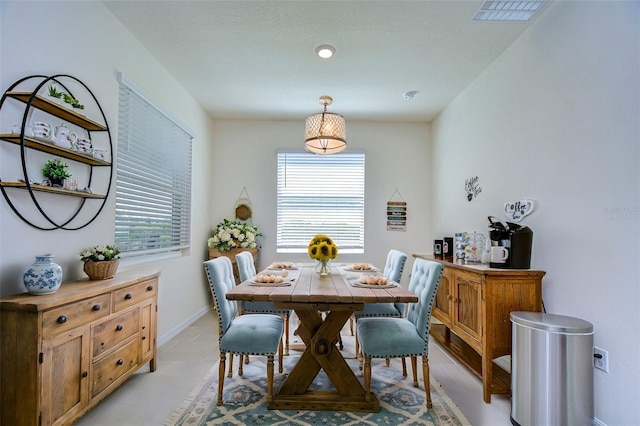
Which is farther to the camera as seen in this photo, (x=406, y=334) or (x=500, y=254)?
(x=500, y=254)

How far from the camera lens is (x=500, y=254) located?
2.43 meters

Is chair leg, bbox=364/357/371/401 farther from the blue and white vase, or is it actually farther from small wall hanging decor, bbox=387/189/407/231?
small wall hanging decor, bbox=387/189/407/231

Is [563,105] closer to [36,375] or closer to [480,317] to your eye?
[480,317]

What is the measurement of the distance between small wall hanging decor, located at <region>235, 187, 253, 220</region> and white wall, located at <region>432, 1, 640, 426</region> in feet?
10.8

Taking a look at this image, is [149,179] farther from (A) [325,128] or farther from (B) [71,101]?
(A) [325,128]

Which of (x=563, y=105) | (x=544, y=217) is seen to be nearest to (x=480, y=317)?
(x=544, y=217)

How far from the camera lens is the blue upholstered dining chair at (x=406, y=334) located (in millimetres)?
2125

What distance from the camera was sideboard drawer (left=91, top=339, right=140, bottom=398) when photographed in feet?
6.49

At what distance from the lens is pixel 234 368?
Answer: 2760mm

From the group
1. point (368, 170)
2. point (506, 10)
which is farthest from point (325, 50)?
point (368, 170)

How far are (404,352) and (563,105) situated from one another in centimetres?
203

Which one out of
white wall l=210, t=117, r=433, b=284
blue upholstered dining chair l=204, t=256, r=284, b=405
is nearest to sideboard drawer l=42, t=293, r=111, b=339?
blue upholstered dining chair l=204, t=256, r=284, b=405

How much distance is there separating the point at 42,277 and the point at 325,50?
104 inches

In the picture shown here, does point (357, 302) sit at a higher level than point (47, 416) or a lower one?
higher
